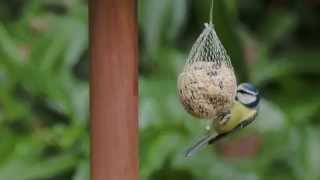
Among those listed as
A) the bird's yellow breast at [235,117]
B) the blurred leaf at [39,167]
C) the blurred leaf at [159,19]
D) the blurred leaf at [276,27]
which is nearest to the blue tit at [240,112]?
the bird's yellow breast at [235,117]

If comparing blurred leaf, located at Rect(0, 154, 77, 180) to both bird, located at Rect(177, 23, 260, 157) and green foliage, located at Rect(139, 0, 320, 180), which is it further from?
bird, located at Rect(177, 23, 260, 157)

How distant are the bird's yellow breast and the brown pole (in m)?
0.09

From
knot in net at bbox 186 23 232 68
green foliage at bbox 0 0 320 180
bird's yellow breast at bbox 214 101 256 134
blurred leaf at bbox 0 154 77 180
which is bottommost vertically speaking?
blurred leaf at bbox 0 154 77 180

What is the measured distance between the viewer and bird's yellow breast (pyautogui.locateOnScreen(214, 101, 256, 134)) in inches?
39.9

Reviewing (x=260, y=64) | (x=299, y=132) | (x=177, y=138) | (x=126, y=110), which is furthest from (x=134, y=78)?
(x=260, y=64)

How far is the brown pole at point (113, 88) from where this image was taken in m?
0.96

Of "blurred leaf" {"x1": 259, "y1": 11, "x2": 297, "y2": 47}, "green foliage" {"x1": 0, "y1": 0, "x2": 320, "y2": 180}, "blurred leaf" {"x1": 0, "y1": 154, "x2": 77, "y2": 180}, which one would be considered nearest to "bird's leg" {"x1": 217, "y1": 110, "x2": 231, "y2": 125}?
"green foliage" {"x1": 0, "y1": 0, "x2": 320, "y2": 180}

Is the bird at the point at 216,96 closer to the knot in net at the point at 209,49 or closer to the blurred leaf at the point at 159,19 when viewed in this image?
the knot in net at the point at 209,49

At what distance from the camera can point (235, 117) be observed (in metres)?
1.01

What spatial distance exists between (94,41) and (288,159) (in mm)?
751

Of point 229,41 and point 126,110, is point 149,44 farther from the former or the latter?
point 126,110

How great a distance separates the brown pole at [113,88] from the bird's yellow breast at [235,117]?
92 millimetres

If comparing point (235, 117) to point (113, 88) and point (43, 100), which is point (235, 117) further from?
point (43, 100)

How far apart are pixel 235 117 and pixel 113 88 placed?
136mm
